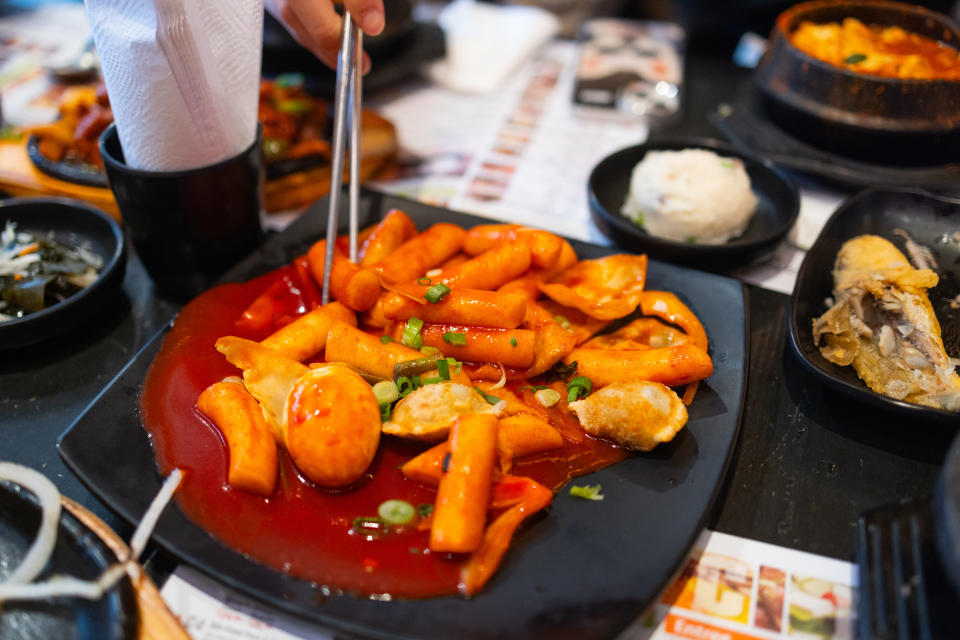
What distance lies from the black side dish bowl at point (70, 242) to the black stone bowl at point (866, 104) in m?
2.62

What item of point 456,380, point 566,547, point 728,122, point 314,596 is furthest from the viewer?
point 728,122

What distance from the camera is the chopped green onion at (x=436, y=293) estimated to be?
1772 millimetres

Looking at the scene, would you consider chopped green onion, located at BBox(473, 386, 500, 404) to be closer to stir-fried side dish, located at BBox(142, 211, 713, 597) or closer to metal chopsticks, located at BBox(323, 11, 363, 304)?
stir-fried side dish, located at BBox(142, 211, 713, 597)

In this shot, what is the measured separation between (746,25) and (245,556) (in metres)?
3.69

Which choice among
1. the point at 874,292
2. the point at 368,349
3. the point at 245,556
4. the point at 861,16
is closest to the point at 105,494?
the point at 245,556

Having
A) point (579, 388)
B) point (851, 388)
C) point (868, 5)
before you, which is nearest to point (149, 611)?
point (579, 388)

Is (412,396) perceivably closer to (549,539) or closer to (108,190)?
(549,539)

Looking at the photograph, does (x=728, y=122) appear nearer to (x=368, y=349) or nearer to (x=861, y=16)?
(x=861, y=16)

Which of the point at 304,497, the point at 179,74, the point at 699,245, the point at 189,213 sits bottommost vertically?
the point at 304,497

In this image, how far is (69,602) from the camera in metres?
1.27

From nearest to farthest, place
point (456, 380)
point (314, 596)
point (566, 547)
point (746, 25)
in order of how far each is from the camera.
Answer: point (314, 596), point (566, 547), point (456, 380), point (746, 25)

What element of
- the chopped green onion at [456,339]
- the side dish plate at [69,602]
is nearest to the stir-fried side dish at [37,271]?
the side dish plate at [69,602]

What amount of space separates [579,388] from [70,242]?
1.77 metres

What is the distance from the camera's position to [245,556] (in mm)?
1339
